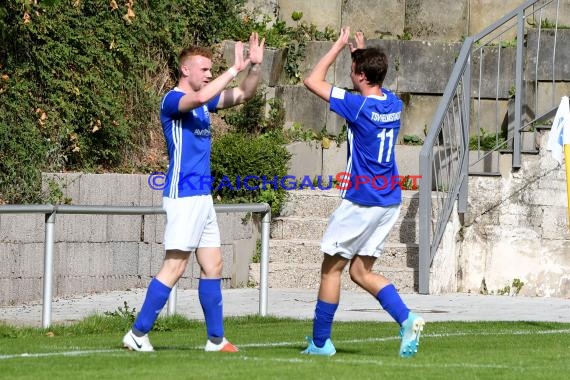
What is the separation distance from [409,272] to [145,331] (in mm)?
5777

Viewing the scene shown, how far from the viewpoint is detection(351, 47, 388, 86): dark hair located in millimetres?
7953

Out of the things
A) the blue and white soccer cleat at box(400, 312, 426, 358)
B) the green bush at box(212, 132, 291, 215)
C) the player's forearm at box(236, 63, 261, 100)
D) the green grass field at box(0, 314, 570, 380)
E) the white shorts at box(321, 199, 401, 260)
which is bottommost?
the green grass field at box(0, 314, 570, 380)

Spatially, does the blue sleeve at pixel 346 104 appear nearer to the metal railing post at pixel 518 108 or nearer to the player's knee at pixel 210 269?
the player's knee at pixel 210 269

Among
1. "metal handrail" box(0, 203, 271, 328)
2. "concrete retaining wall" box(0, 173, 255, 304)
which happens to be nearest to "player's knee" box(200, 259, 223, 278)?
"metal handrail" box(0, 203, 271, 328)

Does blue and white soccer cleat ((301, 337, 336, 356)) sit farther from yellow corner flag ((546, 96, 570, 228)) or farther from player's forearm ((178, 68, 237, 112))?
yellow corner flag ((546, 96, 570, 228))

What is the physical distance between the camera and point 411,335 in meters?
7.69

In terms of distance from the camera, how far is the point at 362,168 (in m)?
7.95

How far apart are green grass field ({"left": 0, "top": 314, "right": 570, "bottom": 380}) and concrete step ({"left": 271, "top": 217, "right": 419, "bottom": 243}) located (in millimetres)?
3263

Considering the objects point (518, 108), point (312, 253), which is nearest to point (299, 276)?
point (312, 253)

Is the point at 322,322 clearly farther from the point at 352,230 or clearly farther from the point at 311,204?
the point at 311,204

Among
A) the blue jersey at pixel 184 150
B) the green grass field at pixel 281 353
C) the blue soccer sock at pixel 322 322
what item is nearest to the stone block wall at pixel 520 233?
the green grass field at pixel 281 353

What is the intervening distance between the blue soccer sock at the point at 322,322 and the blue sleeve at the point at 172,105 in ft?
4.67

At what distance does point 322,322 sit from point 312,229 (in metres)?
6.23

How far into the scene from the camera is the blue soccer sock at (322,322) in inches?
311
